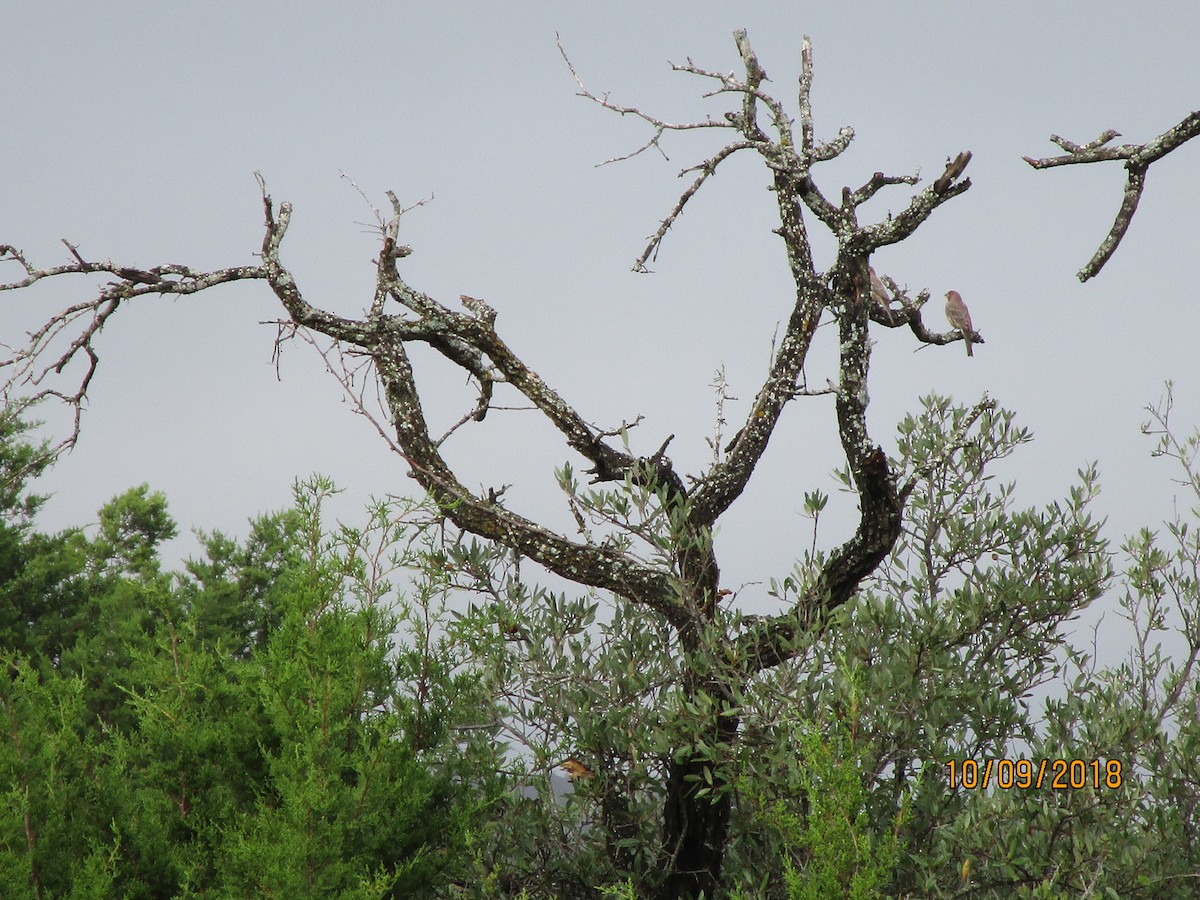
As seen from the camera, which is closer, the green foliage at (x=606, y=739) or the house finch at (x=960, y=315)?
the green foliage at (x=606, y=739)

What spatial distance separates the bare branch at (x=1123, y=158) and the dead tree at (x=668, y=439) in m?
0.57

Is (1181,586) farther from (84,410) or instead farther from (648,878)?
(84,410)

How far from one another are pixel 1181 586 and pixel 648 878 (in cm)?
392

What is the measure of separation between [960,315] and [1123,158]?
1444mm

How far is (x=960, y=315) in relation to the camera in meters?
6.98

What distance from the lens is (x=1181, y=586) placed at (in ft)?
22.3

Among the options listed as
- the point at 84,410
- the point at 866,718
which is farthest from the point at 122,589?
the point at 866,718

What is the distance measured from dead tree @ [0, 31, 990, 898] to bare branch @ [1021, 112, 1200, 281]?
567 millimetres
